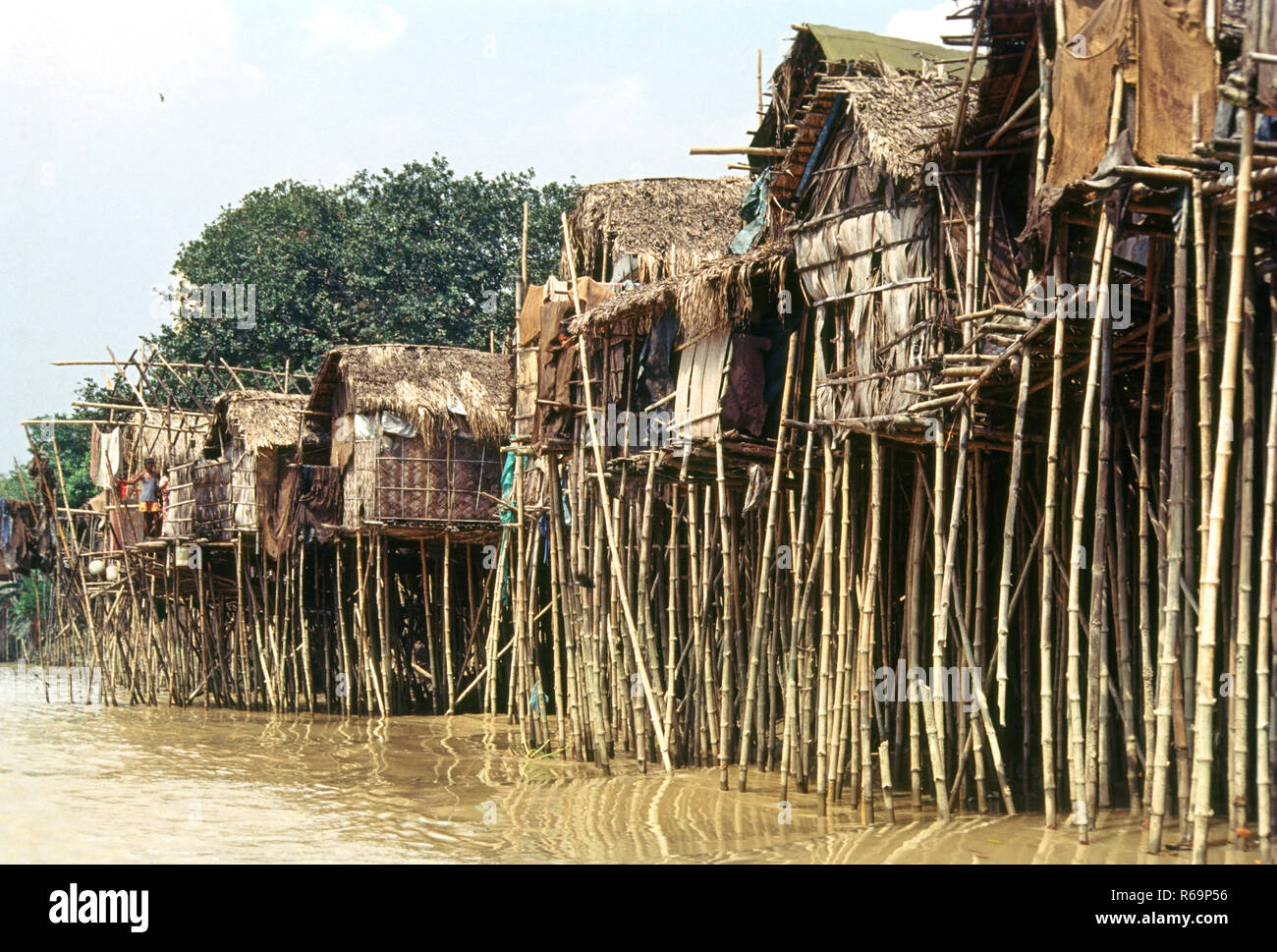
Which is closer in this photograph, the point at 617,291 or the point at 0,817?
the point at 0,817

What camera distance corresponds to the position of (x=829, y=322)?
1373 cm

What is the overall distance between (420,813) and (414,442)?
35.2 feet

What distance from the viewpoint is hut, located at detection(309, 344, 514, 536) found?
2300 cm

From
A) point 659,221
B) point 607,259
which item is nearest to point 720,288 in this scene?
point 659,221

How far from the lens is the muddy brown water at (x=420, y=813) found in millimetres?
10602

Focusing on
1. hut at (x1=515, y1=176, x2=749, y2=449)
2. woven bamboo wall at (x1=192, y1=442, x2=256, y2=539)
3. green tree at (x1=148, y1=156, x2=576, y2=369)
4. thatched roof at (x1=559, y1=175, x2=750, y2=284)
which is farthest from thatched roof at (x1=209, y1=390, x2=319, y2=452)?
green tree at (x1=148, y1=156, x2=576, y2=369)

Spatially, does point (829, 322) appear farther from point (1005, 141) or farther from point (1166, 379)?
point (1166, 379)

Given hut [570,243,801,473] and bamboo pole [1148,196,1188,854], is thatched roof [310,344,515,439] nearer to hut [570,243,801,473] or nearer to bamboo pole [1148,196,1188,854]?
hut [570,243,801,473]

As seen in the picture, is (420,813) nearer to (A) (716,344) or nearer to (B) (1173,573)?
(A) (716,344)

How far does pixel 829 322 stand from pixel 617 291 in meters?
3.82

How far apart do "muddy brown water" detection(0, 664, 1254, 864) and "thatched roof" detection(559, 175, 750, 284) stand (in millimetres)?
6908

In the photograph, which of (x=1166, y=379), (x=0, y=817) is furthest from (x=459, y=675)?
(x=1166, y=379)

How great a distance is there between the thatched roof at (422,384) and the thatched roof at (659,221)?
10.3 feet

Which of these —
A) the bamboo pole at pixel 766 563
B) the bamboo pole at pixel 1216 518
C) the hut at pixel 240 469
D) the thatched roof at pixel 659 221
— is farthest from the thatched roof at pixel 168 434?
the bamboo pole at pixel 1216 518
